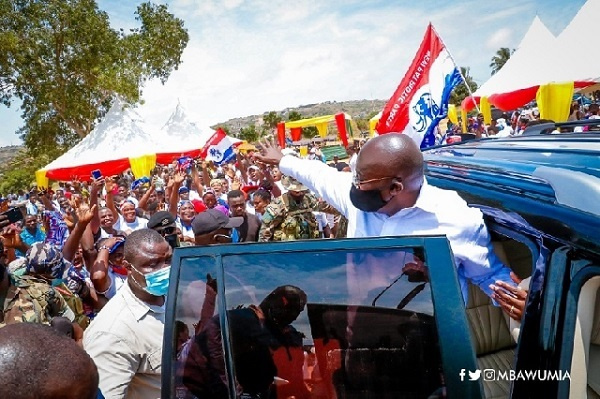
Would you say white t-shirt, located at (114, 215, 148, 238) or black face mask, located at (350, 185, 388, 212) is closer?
black face mask, located at (350, 185, 388, 212)

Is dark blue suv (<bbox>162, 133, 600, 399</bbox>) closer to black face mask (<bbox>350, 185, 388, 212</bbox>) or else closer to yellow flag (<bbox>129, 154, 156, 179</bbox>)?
black face mask (<bbox>350, 185, 388, 212</bbox>)

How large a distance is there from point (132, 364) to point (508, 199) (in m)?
1.84

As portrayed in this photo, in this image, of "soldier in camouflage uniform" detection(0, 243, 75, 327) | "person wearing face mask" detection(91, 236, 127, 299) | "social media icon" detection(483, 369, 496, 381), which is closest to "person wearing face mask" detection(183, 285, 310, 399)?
"social media icon" detection(483, 369, 496, 381)

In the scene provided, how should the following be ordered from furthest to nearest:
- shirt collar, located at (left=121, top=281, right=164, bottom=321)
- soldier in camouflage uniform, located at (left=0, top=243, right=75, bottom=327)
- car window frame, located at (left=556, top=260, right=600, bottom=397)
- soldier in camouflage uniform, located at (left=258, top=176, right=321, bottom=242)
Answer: soldier in camouflage uniform, located at (left=258, top=176, right=321, bottom=242) → soldier in camouflage uniform, located at (left=0, top=243, right=75, bottom=327) → shirt collar, located at (left=121, top=281, right=164, bottom=321) → car window frame, located at (left=556, top=260, right=600, bottom=397)

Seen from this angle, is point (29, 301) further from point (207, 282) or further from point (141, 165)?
point (141, 165)

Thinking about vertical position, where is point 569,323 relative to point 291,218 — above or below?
above

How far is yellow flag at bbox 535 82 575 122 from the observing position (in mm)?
9039

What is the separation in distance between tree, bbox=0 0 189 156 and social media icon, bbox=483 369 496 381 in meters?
22.6

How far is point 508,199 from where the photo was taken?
6.22ft

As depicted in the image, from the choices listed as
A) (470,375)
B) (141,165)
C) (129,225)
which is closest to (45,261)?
(129,225)

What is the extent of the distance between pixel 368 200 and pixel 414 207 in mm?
221

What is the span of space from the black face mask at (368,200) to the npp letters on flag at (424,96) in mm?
3692

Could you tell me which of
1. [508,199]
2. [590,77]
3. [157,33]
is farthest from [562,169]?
[157,33]

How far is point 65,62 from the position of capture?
22.9m
